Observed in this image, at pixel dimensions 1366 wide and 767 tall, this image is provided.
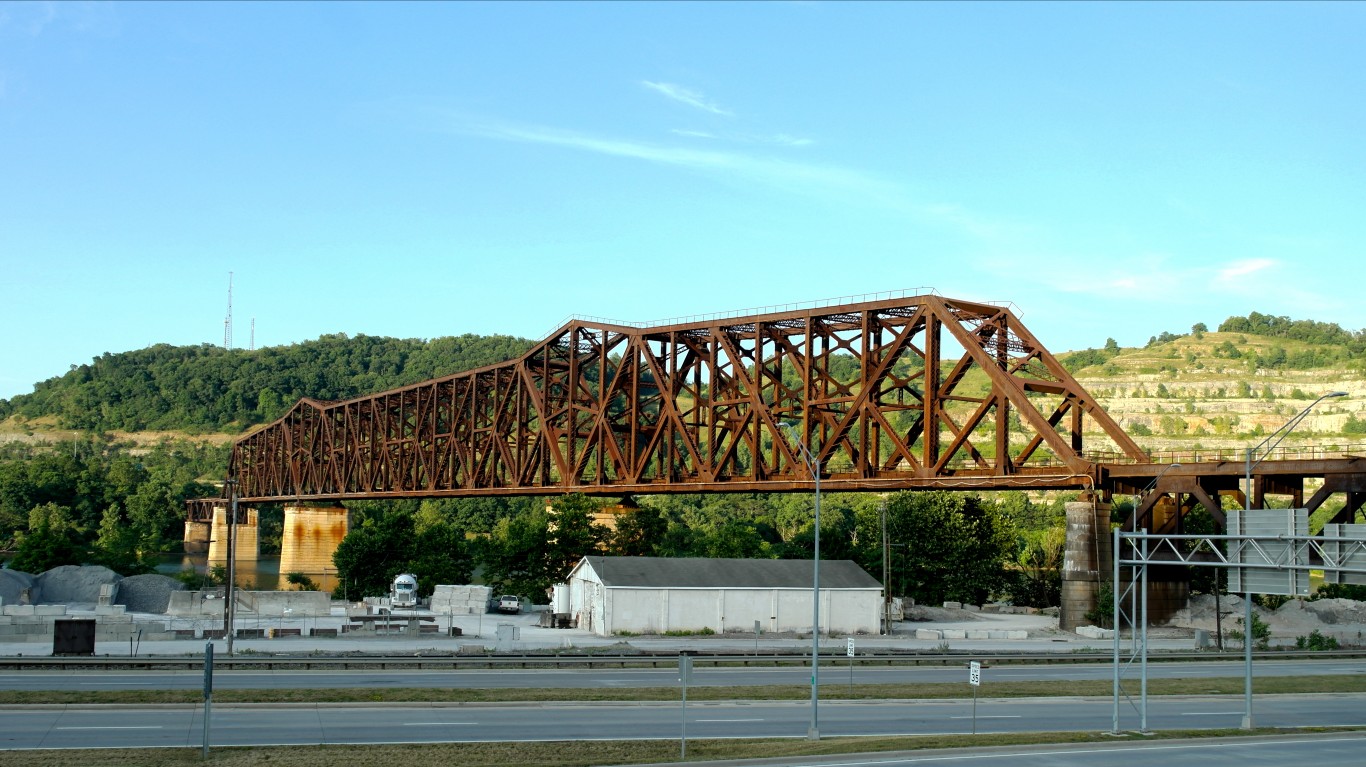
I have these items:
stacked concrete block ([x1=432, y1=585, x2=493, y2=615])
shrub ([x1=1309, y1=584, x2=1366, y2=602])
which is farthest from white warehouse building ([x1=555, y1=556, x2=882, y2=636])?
Result: shrub ([x1=1309, y1=584, x2=1366, y2=602])

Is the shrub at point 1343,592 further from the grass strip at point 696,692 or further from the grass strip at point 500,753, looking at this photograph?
the grass strip at point 500,753

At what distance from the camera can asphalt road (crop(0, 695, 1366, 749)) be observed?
117 feet

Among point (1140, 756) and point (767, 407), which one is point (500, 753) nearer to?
point (1140, 756)

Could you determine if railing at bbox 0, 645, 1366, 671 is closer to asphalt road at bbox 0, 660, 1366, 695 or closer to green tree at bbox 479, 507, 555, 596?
asphalt road at bbox 0, 660, 1366, 695

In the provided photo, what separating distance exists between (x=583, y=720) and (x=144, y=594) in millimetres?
69783

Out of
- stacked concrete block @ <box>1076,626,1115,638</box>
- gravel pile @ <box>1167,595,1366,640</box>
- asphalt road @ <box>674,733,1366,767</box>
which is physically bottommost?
stacked concrete block @ <box>1076,626,1115,638</box>

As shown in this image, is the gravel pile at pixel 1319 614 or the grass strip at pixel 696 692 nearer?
the grass strip at pixel 696 692

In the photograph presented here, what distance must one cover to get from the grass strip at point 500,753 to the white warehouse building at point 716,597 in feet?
131

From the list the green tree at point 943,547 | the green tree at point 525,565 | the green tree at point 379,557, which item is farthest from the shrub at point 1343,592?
the green tree at point 379,557

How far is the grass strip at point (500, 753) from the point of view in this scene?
30750 millimetres

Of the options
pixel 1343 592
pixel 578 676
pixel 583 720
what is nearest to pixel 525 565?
pixel 578 676

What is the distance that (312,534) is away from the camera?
194875 millimetres

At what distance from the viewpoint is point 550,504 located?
108 m

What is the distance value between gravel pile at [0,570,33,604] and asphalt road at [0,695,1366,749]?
63.7m
